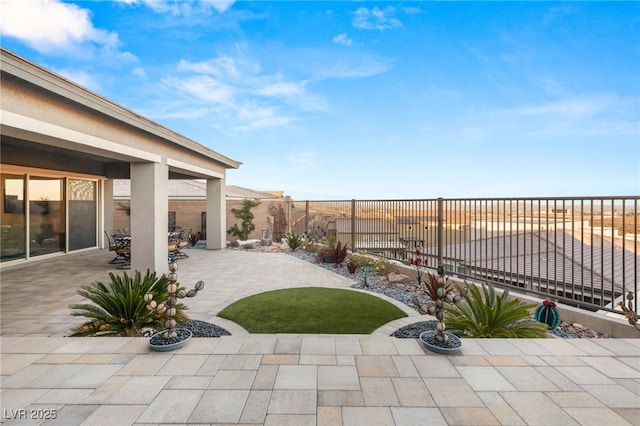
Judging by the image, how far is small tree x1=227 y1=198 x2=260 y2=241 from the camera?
1450cm

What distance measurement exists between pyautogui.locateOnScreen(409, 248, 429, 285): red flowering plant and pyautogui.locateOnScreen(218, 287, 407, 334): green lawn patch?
143 centimetres

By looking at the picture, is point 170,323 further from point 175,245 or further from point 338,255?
point 175,245

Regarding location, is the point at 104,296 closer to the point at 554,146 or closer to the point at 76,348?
the point at 76,348

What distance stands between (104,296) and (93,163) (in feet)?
30.9

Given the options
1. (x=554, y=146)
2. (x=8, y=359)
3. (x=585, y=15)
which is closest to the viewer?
(x=8, y=359)

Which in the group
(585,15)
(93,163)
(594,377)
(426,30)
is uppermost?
(426,30)

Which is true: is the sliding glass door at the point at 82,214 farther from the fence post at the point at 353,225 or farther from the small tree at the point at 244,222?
the fence post at the point at 353,225

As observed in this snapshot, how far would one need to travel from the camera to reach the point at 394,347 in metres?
3.36

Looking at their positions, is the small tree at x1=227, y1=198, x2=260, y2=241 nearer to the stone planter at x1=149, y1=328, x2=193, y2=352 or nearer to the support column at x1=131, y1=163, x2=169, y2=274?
the support column at x1=131, y1=163, x2=169, y2=274

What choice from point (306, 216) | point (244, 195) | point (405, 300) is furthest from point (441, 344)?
point (244, 195)

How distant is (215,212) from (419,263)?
8.92 metres

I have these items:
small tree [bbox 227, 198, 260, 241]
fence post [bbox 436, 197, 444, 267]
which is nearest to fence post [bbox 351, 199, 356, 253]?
fence post [bbox 436, 197, 444, 267]

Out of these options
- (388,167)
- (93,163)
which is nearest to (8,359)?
(93,163)

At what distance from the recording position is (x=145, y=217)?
7145mm
